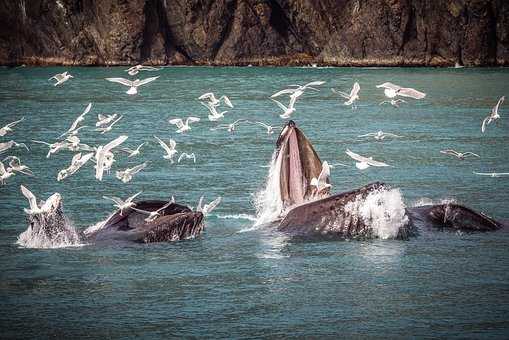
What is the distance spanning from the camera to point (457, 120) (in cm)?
4975

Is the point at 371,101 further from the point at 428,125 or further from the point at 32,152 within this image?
the point at 32,152

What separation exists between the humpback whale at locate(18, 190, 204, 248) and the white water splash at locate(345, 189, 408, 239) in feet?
8.85

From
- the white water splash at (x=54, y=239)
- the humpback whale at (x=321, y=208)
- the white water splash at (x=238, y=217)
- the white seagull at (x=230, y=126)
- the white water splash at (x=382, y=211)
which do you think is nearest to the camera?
the white water splash at (x=382, y=211)

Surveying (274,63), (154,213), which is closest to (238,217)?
(154,213)

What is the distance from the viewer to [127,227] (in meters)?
19.8

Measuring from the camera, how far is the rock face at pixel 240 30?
433ft

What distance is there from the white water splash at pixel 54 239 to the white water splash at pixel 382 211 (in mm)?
4611

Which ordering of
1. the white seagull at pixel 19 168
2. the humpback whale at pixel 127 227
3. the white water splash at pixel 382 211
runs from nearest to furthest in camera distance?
the white water splash at pixel 382 211, the humpback whale at pixel 127 227, the white seagull at pixel 19 168

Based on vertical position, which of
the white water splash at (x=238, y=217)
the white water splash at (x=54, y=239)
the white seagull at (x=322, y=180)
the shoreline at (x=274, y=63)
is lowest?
the shoreline at (x=274, y=63)

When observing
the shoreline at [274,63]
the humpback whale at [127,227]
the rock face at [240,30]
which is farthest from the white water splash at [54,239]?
the rock face at [240,30]

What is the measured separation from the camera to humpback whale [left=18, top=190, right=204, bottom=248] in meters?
19.1

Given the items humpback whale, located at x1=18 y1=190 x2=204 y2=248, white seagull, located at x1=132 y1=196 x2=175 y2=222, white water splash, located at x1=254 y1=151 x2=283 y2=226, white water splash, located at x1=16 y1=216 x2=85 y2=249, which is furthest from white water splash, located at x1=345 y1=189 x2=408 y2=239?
white water splash, located at x1=16 y1=216 x2=85 y2=249

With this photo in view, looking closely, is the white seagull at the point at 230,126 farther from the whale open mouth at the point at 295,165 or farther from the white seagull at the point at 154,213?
the white seagull at the point at 154,213

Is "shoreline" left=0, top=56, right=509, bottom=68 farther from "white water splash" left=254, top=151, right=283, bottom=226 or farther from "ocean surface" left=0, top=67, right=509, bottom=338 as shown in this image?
"white water splash" left=254, top=151, right=283, bottom=226
